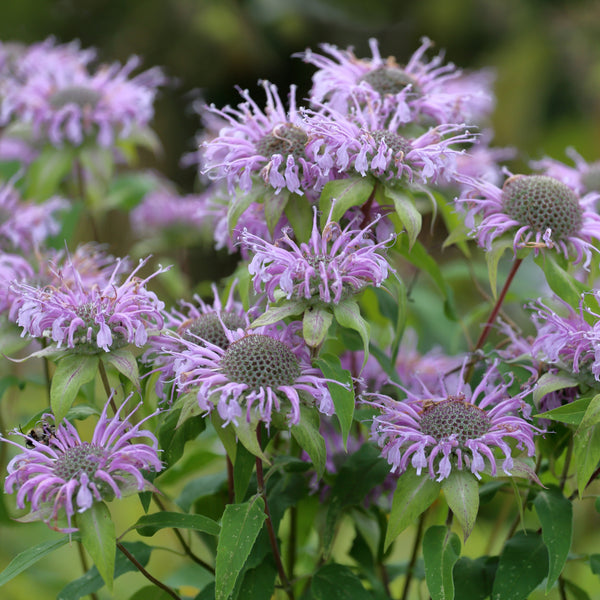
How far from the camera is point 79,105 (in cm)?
140

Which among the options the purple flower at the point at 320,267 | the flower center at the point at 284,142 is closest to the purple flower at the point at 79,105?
the flower center at the point at 284,142

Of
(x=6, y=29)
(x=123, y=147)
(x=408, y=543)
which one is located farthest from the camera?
(x=6, y=29)

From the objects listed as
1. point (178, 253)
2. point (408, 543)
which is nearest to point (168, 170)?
point (178, 253)

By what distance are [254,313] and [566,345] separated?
351 mm

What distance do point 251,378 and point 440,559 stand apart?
263mm

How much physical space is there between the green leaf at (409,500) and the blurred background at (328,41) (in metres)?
2.94

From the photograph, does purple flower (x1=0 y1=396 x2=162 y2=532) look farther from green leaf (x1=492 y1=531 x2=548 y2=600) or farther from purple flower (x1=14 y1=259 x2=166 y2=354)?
green leaf (x1=492 y1=531 x2=548 y2=600)

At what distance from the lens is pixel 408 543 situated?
89.2 inches

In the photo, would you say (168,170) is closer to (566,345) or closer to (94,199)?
(94,199)

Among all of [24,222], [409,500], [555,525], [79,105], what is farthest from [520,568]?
[79,105]

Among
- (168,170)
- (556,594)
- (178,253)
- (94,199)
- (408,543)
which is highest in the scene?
(94,199)

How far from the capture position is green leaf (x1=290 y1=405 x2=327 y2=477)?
0.74m

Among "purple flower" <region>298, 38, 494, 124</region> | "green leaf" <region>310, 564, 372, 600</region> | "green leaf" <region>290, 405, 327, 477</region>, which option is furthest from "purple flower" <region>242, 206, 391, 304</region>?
"green leaf" <region>310, 564, 372, 600</region>

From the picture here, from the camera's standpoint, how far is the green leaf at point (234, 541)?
71 centimetres
